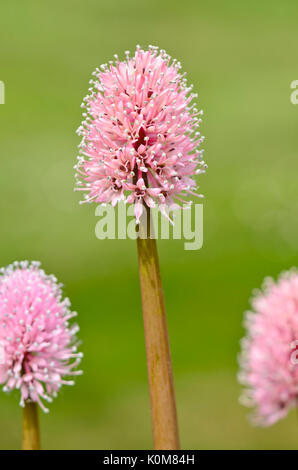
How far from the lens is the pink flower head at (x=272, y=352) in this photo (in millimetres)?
815

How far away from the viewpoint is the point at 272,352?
2.66 ft

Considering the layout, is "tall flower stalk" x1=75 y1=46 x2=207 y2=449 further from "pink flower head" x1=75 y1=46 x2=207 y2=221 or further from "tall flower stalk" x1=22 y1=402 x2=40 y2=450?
"tall flower stalk" x1=22 y1=402 x2=40 y2=450

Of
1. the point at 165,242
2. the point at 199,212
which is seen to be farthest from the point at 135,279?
the point at 199,212

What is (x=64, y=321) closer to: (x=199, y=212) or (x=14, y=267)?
(x=14, y=267)

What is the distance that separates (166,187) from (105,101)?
14 centimetres

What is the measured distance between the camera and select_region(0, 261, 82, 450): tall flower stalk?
88 centimetres

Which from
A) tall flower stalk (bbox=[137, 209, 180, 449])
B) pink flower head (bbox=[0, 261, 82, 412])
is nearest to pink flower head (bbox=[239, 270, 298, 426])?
tall flower stalk (bbox=[137, 209, 180, 449])

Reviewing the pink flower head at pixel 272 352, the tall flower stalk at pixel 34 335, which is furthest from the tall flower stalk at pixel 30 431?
the pink flower head at pixel 272 352

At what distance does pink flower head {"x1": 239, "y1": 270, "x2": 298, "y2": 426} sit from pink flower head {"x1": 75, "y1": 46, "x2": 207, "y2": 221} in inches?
6.6

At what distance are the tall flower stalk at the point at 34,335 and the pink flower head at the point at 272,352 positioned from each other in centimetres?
21

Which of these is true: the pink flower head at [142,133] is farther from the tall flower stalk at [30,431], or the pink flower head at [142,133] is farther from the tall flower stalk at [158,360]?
the tall flower stalk at [30,431]

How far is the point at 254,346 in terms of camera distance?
82 centimetres

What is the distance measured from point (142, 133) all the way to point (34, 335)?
281mm

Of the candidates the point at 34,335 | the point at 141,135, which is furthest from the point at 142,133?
the point at 34,335
